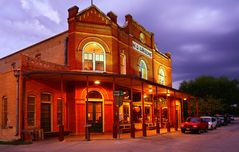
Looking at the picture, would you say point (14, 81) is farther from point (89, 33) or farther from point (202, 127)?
point (202, 127)

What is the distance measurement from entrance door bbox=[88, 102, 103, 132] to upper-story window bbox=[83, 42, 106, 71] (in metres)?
2.84

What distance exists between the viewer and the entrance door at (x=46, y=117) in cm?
2277

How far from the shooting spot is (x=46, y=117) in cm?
2314

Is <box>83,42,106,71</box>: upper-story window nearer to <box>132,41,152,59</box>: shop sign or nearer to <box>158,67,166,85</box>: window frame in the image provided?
<box>132,41,152,59</box>: shop sign

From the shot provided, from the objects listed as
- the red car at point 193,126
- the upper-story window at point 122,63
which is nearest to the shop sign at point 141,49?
the upper-story window at point 122,63

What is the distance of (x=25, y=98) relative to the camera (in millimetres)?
20922

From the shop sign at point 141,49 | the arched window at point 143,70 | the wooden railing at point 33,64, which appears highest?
the shop sign at point 141,49

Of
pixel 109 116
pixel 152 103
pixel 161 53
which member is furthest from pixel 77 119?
pixel 161 53

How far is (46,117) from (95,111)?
160 inches

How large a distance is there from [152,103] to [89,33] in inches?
444

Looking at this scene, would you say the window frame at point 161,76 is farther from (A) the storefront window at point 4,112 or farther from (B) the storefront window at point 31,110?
(A) the storefront window at point 4,112

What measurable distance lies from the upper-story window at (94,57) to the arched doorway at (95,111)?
6.71 ft

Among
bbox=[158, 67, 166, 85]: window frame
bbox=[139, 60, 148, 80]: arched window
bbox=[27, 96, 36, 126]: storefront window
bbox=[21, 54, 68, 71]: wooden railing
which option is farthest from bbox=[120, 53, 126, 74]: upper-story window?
bbox=[158, 67, 166, 85]: window frame

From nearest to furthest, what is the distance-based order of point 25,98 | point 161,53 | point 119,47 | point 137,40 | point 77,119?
1. point 25,98
2. point 77,119
3. point 119,47
4. point 137,40
5. point 161,53
